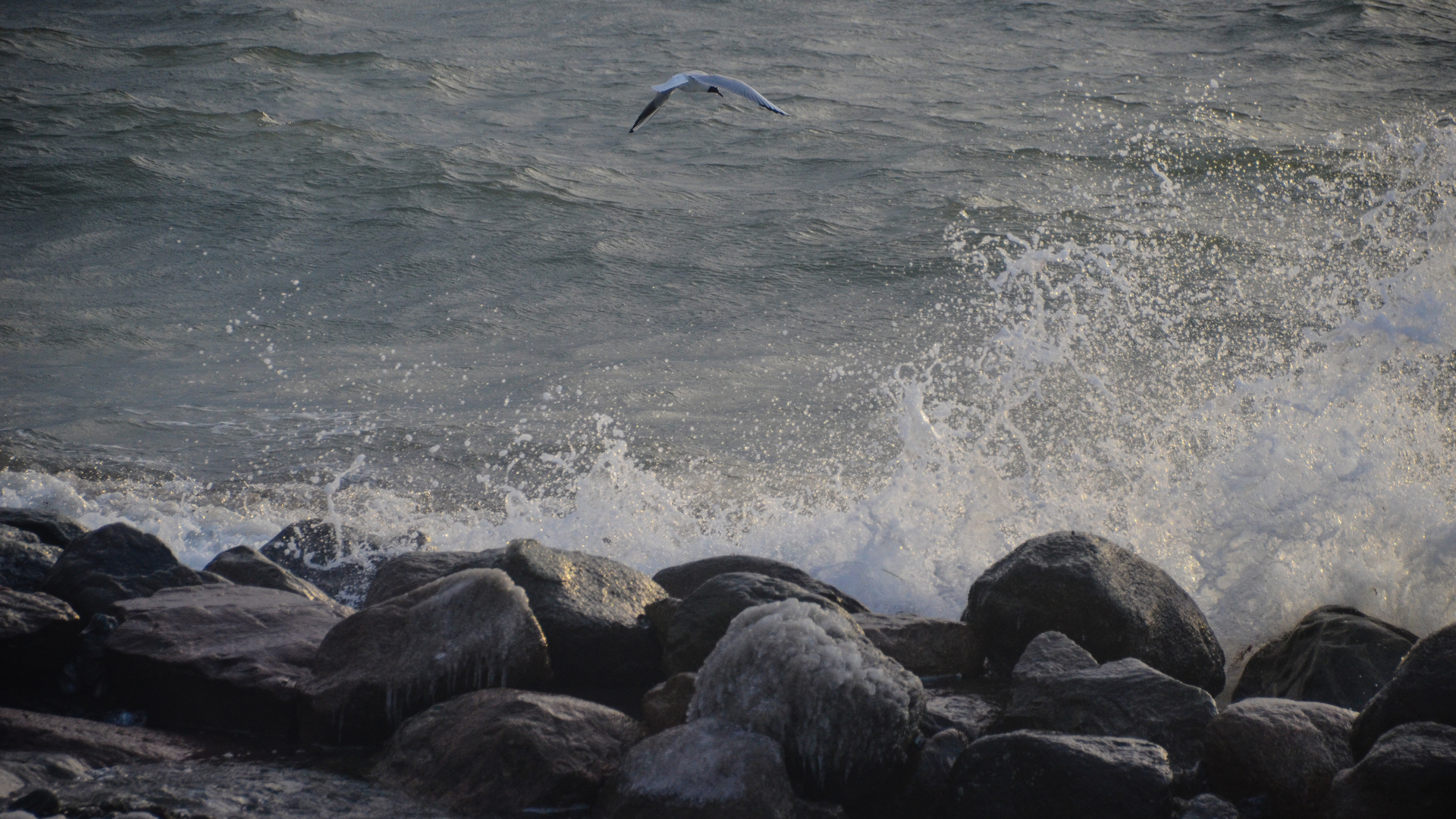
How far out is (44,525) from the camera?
4492 mm

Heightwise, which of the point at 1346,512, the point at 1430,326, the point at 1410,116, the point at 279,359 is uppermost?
the point at 1410,116

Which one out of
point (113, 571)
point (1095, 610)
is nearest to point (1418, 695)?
point (1095, 610)

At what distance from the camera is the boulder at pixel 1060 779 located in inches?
101

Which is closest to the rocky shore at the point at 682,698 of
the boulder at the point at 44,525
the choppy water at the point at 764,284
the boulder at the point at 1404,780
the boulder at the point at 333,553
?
the boulder at the point at 1404,780

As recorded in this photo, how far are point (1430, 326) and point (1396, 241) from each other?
311cm

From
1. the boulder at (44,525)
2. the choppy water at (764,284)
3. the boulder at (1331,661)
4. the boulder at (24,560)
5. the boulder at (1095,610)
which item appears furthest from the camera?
the choppy water at (764,284)

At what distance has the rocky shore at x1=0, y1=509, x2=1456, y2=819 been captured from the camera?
263 centimetres

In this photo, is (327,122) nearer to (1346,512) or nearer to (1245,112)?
(1245,112)

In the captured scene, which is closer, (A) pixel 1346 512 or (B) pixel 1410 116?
(A) pixel 1346 512

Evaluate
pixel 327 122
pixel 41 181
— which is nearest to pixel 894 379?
pixel 327 122

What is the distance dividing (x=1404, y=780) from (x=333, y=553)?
13.0 ft

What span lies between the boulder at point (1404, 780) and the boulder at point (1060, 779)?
370 millimetres

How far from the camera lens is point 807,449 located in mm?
6281

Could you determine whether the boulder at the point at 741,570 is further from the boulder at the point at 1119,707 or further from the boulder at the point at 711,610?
the boulder at the point at 1119,707
